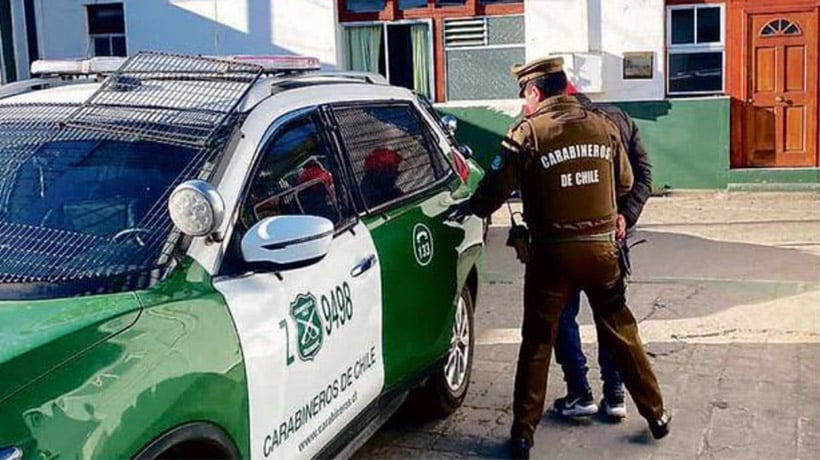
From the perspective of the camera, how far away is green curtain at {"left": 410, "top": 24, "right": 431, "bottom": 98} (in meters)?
14.8

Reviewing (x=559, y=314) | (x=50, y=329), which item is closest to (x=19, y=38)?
(x=559, y=314)

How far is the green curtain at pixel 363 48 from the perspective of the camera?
49.2ft

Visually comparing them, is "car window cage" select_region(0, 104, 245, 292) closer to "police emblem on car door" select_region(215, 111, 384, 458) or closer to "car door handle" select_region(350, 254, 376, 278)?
"police emblem on car door" select_region(215, 111, 384, 458)

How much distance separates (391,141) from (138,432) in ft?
8.63

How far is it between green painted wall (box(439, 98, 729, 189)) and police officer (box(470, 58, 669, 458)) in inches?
364

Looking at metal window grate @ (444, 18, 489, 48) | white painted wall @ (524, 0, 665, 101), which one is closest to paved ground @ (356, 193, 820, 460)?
white painted wall @ (524, 0, 665, 101)

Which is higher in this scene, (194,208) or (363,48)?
(363,48)

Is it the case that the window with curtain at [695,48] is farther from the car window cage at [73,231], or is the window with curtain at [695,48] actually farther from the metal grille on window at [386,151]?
the car window cage at [73,231]

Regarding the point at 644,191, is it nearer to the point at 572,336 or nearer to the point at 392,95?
the point at 572,336

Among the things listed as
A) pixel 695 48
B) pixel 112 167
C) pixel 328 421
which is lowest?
pixel 328 421

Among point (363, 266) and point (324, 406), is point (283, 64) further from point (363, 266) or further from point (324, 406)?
point (324, 406)

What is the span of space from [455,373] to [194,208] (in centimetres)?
273

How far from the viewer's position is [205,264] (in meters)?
3.02

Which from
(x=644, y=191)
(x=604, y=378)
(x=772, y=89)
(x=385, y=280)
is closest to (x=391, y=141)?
(x=385, y=280)
